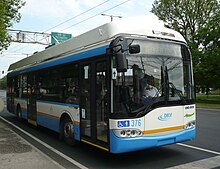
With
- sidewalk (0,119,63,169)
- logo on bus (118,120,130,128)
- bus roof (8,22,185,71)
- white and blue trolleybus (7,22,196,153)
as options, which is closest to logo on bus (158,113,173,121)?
white and blue trolleybus (7,22,196,153)

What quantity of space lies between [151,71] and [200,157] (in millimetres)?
2455

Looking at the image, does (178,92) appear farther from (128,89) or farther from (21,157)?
(21,157)

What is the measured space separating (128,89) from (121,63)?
0.60 m

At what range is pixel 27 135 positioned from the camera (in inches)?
384

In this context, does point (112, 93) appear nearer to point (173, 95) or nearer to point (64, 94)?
point (173, 95)

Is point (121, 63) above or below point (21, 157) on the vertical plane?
above

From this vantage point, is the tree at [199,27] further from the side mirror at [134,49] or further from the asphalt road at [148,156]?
the side mirror at [134,49]

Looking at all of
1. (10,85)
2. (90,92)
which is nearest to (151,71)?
(90,92)

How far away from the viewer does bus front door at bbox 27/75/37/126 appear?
10.8m

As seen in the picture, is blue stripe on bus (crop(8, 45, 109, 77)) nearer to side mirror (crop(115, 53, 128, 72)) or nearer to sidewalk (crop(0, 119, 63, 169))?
side mirror (crop(115, 53, 128, 72))

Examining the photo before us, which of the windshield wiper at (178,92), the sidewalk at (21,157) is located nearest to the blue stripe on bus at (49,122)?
the sidewalk at (21,157)

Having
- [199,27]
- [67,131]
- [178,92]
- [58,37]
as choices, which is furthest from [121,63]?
[199,27]

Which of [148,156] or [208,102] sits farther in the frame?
[208,102]

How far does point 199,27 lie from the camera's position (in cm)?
3506
